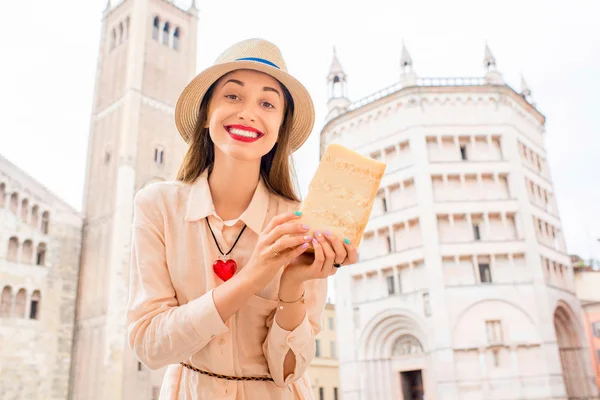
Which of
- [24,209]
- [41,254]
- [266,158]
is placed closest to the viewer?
[266,158]

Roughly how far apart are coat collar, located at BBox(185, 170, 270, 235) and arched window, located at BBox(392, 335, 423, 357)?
22778mm

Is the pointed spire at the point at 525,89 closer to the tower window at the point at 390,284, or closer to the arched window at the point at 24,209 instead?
the tower window at the point at 390,284

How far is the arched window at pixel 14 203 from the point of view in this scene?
943 inches

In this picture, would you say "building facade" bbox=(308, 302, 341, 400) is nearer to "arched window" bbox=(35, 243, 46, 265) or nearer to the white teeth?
"arched window" bbox=(35, 243, 46, 265)

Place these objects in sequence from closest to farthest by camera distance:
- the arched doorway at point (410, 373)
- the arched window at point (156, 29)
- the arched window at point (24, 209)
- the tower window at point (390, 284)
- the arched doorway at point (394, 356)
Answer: the arched doorway at point (394, 356) < the arched doorway at point (410, 373) < the arched window at point (24, 209) < the tower window at point (390, 284) < the arched window at point (156, 29)

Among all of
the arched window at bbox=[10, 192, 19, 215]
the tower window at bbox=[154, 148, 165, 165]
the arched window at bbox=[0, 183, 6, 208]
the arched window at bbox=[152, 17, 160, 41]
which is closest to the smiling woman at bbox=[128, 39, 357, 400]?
the arched window at bbox=[0, 183, 6, 208]

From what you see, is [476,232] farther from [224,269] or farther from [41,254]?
[224,269]

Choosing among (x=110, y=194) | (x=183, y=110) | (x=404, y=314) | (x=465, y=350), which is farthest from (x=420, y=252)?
(x=183, y=110)

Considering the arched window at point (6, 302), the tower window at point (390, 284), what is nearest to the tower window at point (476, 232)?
the tower window at point (390, 284)

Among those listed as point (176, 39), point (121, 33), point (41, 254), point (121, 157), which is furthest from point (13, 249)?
point (176, 39)

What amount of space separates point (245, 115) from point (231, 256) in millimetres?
532

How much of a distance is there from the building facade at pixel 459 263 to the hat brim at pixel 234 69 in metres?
21.5

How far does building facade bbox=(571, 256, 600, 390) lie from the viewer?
26453mm

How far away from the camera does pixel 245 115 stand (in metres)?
1.95
